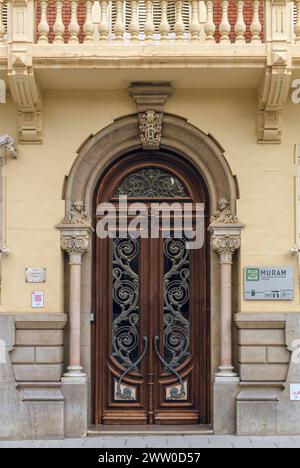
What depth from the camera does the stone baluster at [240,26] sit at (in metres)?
11.8

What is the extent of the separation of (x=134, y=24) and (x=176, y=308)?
4.11 meters

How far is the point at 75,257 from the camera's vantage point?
12.2m

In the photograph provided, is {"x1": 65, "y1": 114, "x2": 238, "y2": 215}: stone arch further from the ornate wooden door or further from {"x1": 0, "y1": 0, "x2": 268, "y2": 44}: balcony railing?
{"x1": 0, "y1": 0, "x2": 268, "y2": 44}: balcony railing

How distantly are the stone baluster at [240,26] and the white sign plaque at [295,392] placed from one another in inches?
190

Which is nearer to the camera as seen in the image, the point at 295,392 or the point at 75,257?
the point at 295,392

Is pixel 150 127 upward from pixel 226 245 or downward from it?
upward

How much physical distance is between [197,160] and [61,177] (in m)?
1.99

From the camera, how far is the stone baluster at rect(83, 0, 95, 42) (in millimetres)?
11831

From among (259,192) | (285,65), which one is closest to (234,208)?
(259,192)

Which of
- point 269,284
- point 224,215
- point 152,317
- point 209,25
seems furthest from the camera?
point 152,317

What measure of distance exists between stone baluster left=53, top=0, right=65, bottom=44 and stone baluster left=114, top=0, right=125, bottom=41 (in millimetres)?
746

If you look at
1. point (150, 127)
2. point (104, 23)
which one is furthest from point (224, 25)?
point (150, 127)

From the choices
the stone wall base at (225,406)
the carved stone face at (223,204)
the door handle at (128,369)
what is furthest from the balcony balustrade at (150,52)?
the stone wall base at (225,406)

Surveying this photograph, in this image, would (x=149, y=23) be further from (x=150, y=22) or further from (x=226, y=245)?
(x=226, y=245)
